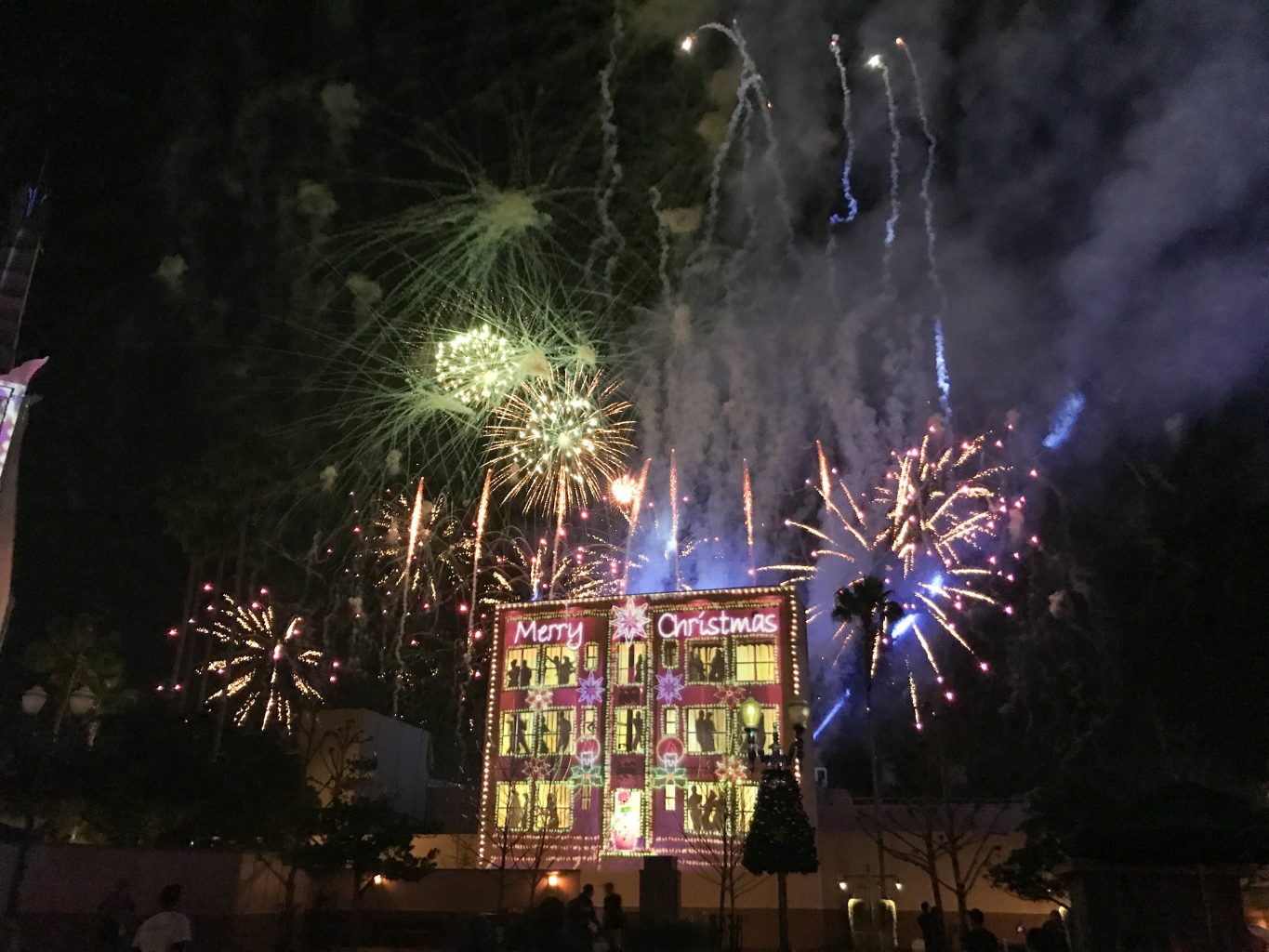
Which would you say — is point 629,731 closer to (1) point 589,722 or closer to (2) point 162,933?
(1) point 589,722

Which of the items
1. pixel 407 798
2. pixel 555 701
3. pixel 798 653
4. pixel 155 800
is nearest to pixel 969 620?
pixel 798 653

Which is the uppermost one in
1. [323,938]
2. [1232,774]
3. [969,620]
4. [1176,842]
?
[969,620]

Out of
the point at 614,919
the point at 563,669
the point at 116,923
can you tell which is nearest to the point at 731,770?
the point at 563,669

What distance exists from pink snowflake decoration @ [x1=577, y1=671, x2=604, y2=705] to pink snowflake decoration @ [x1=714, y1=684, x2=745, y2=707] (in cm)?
398

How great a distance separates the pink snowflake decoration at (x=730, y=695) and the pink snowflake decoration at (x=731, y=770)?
172 centimetres

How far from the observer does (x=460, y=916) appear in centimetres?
2759

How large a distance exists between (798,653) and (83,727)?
21222mm

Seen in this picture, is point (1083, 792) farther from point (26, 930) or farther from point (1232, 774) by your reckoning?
point (26, 930)

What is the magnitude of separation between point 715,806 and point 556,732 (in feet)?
19.6

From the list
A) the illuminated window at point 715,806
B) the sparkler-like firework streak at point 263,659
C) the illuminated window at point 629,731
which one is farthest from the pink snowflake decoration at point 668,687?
the sparkler-like firework streak at point 263,659

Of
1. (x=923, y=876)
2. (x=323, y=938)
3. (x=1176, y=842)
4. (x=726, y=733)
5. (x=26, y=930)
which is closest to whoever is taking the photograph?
(x=1176, y=842)

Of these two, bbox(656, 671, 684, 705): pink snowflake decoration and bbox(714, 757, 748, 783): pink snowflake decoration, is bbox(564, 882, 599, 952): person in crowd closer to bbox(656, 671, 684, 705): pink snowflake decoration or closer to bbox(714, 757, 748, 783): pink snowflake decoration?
bbox(714, 757, 748, 783): pink snowflake decoration

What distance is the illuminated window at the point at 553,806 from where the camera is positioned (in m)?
31.2

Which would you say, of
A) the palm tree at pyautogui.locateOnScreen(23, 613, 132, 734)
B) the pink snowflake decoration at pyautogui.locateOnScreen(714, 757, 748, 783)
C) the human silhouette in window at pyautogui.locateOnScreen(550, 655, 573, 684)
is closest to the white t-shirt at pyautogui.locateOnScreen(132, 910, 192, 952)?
the pink snowflake decoration at pyautogui.locateOnScreen(714, 757, 748, 783)
